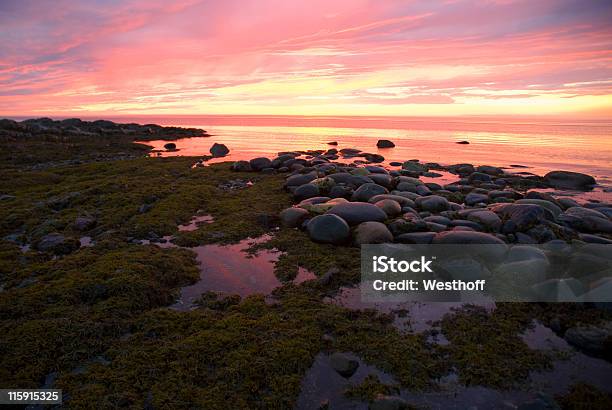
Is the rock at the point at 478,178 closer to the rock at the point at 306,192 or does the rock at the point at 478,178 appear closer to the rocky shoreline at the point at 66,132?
the rock at the point at 306,192

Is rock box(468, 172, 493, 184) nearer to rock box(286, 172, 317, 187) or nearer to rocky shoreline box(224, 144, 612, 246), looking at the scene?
rocky shoreline box(224, 144, 612, 246)

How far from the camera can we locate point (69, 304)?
21.5 feet

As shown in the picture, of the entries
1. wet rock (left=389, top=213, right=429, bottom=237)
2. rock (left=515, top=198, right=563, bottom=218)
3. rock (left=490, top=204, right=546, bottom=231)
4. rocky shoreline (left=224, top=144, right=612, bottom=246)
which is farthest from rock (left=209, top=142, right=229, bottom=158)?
rock (left=490, top=204, right=546, bottom=231)

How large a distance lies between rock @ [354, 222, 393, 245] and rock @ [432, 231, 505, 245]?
1220 millimetres

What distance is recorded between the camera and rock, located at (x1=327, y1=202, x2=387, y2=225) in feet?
34.6

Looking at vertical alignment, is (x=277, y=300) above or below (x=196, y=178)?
below

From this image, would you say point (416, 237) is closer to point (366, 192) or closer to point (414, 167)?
point (366, 192)

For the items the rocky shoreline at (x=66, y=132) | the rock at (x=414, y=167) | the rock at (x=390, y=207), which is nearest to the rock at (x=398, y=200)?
the rock at (x=390, y=207)

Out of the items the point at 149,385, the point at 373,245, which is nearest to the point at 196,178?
the point at 373,245

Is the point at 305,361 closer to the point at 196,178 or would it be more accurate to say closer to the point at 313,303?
the point at 313,303

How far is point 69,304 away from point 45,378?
1.91m

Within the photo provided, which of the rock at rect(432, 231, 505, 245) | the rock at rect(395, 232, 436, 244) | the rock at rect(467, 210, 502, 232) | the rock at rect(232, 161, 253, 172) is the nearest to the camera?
the rock at rect(432, 231, 505, 245)

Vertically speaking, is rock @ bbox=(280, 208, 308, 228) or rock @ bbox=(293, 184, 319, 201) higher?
rock @ bbox=(293, 184, 319, 201)

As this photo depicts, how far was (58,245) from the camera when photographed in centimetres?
924
